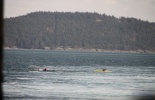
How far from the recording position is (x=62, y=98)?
35188 mm

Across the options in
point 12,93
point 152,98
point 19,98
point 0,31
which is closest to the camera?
point 0,31

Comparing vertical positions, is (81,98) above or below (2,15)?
below

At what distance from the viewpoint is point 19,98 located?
34031mm

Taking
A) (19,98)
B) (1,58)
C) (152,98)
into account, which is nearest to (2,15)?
(1,58)

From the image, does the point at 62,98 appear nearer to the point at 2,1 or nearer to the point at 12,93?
the point at 12,93

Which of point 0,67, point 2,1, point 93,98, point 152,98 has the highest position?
point 2,1

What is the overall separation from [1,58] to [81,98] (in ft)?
103

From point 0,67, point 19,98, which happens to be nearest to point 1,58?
point 0,67

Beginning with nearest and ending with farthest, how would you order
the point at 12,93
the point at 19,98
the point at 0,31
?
the point at 0,31 < the point at 19,98 < the point at 12,93

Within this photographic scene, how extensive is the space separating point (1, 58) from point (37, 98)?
31.0m

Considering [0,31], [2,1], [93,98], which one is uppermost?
[2,1]

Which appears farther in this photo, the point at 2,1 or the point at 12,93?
the point at 12,93

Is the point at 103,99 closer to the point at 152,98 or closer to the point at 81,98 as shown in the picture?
the point at 81,98

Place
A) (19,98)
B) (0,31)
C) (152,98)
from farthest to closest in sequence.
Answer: (19,98) < (152,98) < (0,31)
